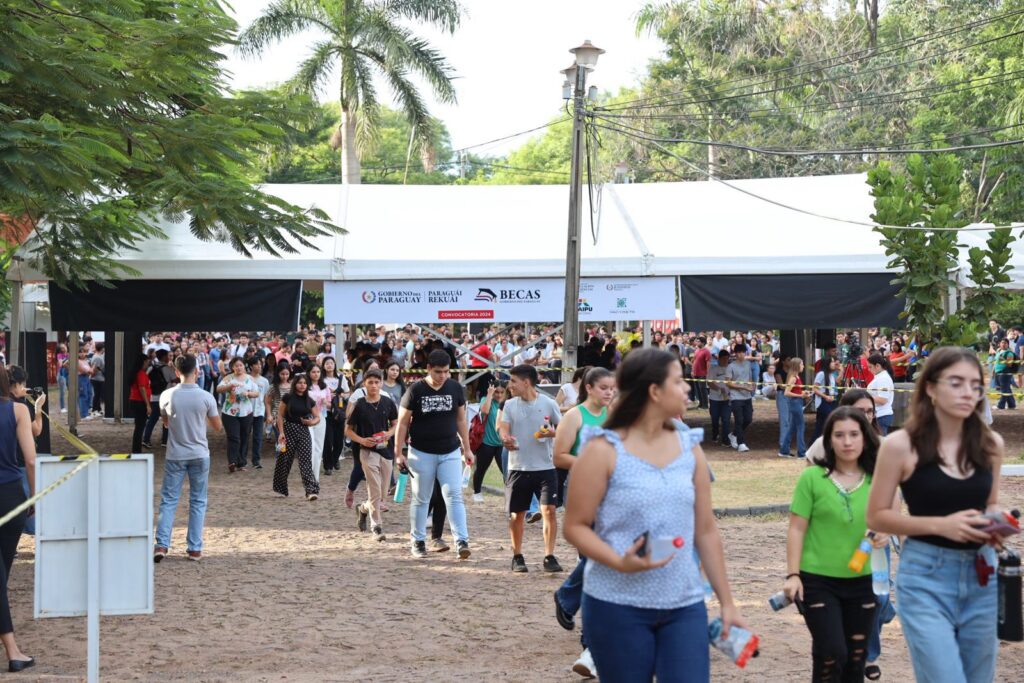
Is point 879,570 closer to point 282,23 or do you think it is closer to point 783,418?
point 783,418

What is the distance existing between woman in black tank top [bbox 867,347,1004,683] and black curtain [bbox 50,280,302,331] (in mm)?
15938

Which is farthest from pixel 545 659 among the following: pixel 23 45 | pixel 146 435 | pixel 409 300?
pixel 146 435

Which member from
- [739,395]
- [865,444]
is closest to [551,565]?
[865,444]

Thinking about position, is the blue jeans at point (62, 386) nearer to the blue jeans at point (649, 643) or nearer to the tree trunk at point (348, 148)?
the tree trunk at point (348, 148)

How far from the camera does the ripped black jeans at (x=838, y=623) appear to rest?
18.0 ft

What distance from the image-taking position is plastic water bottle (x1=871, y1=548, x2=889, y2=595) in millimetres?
5988

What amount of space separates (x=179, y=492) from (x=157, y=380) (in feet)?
34.5

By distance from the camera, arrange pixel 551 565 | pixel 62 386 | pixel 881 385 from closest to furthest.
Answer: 1. pixel 551 565
2. pixel 881 385
3. pixel 62 386

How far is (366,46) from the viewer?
33969 millimetres

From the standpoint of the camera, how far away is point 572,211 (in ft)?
58.9

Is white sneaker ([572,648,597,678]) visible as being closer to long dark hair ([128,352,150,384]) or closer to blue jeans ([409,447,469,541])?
blue jeans ([409,447,469,541])

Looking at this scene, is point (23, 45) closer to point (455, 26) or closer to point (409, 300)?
point (409, 300)

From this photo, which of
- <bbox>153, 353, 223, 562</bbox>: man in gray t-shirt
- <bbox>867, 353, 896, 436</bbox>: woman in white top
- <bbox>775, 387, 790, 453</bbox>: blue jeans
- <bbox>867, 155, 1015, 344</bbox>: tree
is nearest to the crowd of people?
<bbox>153, 353, 223, 562</bbox>: man in gray t-shirt

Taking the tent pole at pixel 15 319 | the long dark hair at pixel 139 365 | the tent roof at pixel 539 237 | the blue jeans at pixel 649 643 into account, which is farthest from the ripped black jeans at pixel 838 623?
the long dark hair at pixel 139 365
